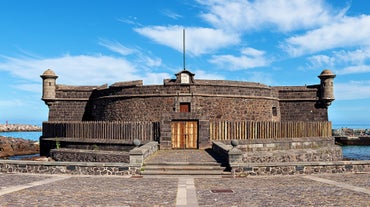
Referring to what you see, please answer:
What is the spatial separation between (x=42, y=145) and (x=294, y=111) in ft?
72.4

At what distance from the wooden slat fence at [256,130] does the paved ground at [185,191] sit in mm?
7525

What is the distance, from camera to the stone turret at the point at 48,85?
27.7 meters

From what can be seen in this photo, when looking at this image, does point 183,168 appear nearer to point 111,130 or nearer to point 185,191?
Answer: point 185,191

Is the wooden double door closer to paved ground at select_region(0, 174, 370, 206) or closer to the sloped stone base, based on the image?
the sloped stone base

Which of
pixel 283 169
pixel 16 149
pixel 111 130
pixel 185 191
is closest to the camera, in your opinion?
pixel 185 191

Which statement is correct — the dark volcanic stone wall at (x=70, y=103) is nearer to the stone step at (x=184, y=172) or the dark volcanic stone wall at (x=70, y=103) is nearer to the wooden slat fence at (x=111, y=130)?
the wooden slat fence at (x=111, y=130)

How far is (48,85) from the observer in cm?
2783

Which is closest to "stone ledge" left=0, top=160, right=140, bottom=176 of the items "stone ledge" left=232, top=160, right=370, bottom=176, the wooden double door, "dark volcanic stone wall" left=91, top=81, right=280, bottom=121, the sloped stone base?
"stone ledge" left=232, top=160, right=370, bottom=176

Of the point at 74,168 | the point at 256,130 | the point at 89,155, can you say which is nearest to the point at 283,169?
the point at 256,130

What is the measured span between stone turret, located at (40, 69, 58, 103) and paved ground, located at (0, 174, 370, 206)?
17416 millimetres

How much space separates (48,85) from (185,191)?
22.9 metres

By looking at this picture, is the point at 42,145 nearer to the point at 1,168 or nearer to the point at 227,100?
the point at 1,168

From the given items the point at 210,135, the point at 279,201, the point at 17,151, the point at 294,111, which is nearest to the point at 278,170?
the point at 279,201

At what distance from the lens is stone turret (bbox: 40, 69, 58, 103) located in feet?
91.0
